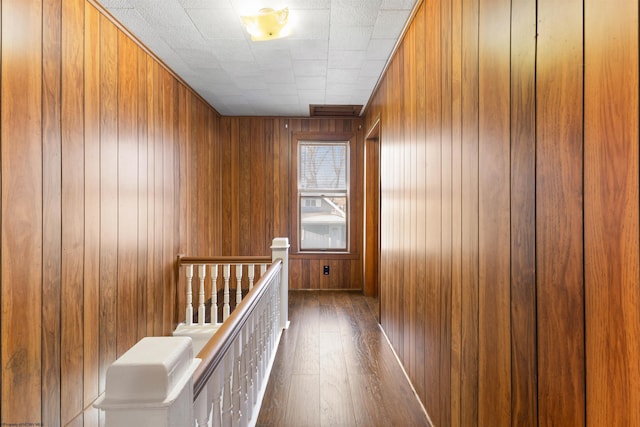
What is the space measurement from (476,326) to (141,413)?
4.05 ft

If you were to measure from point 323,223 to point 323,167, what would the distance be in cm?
85

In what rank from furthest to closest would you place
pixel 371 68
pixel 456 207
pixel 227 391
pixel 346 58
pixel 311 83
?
pixel 311 83, pixel 371 68, pixel 346 58, pixel 456 207, pixel 227 391

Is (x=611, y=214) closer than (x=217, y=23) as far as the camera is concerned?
Yes

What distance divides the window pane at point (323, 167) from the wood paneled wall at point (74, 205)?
2230 mm

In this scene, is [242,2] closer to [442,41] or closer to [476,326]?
[442,41]

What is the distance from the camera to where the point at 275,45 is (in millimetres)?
2715

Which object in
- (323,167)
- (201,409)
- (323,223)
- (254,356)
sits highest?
(323,167)

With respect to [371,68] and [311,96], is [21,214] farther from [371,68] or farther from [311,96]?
[311,96]

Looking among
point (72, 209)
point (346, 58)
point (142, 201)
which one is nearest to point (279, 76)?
point (346, 58)

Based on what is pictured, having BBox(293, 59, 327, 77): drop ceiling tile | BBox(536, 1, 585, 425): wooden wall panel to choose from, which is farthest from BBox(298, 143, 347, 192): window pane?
BBox(536, 1, 585, 425): wooden wall panel

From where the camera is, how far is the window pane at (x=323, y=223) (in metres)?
5.03

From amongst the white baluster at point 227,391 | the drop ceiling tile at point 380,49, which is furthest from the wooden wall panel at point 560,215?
the drop ceiling tile at point 380,49

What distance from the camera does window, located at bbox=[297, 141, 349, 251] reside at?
501 centimetres

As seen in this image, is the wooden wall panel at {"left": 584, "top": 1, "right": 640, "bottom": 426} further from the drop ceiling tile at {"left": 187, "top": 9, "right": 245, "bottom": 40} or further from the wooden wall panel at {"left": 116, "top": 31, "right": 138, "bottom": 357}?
the wooden wall panel at {"left": 116, "top": 31, "right": 138, "bottom": 357}
